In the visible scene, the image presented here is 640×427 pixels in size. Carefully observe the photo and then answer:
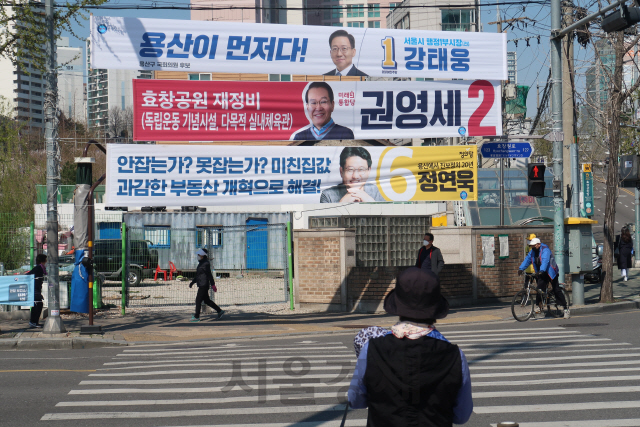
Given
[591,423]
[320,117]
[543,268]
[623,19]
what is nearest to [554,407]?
[591,423]

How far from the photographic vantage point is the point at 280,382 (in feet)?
29.2

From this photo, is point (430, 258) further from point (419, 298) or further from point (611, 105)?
point (419, 298)

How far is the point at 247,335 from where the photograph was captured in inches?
571

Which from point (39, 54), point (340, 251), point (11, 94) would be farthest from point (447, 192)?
point (11, 94)

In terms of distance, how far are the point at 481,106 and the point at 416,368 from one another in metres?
13.5

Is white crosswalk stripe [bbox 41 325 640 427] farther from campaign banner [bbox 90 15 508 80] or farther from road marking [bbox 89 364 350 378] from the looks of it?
campaign banner [bbox 90 15 508 80]

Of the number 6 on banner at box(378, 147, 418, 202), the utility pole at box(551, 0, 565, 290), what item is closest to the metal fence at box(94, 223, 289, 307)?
the number 6 on banner at box(378, 147, 418, 202)

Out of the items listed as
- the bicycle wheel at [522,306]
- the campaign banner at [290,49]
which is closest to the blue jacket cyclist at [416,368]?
the campaign banner at [290,49]

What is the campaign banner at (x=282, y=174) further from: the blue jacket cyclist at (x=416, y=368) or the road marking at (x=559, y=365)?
the blue jacket cyclist at (x=416, y=368)

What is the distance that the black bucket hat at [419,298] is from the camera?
324 cm

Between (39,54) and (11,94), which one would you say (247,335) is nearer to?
(39,54)

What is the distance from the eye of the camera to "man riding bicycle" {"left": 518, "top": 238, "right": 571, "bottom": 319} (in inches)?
602

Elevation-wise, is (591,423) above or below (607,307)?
above

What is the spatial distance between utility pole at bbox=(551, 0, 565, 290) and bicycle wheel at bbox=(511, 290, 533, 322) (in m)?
2.33
